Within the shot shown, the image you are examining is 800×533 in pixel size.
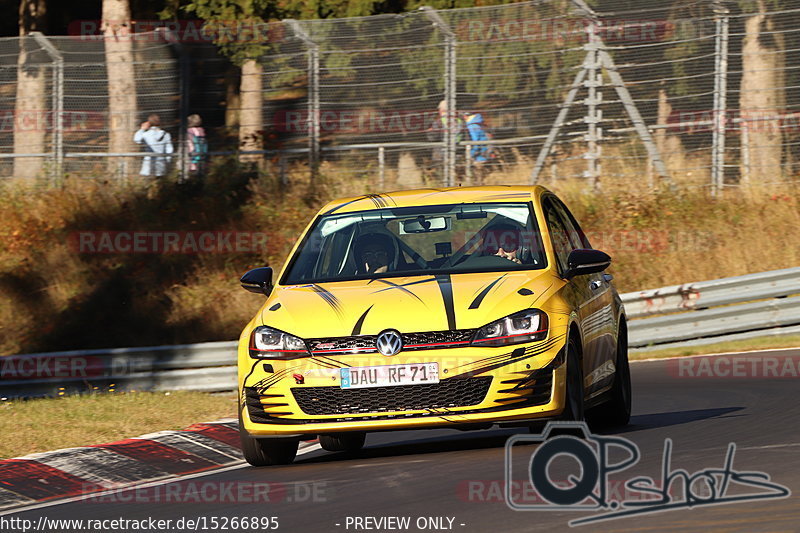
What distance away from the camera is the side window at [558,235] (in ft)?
32.6

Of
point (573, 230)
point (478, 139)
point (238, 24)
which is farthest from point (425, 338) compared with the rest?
point (238, 24)

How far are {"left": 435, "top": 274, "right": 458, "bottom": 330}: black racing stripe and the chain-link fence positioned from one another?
13702 mm

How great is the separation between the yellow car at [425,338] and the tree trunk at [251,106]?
14.1 meters

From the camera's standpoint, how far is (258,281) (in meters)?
9.95

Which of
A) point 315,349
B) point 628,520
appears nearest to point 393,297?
point 315,349

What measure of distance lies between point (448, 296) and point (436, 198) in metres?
1.59

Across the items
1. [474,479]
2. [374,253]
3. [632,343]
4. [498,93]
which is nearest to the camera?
[474,479]

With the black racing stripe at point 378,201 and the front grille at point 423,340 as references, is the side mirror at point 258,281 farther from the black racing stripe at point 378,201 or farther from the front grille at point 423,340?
the front grille at point 423,340

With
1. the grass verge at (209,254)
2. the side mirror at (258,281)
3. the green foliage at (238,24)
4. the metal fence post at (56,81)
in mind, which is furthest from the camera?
the metal fence post at (56,81)

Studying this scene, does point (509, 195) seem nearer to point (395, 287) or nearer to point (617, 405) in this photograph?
point (395, 287)

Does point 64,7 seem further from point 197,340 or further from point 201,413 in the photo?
point 201,413

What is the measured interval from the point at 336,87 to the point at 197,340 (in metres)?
4.66

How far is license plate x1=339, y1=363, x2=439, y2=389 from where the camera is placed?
8.66 meters

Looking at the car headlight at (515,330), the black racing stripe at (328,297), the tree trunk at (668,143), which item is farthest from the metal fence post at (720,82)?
the car headlight at (515,330)
